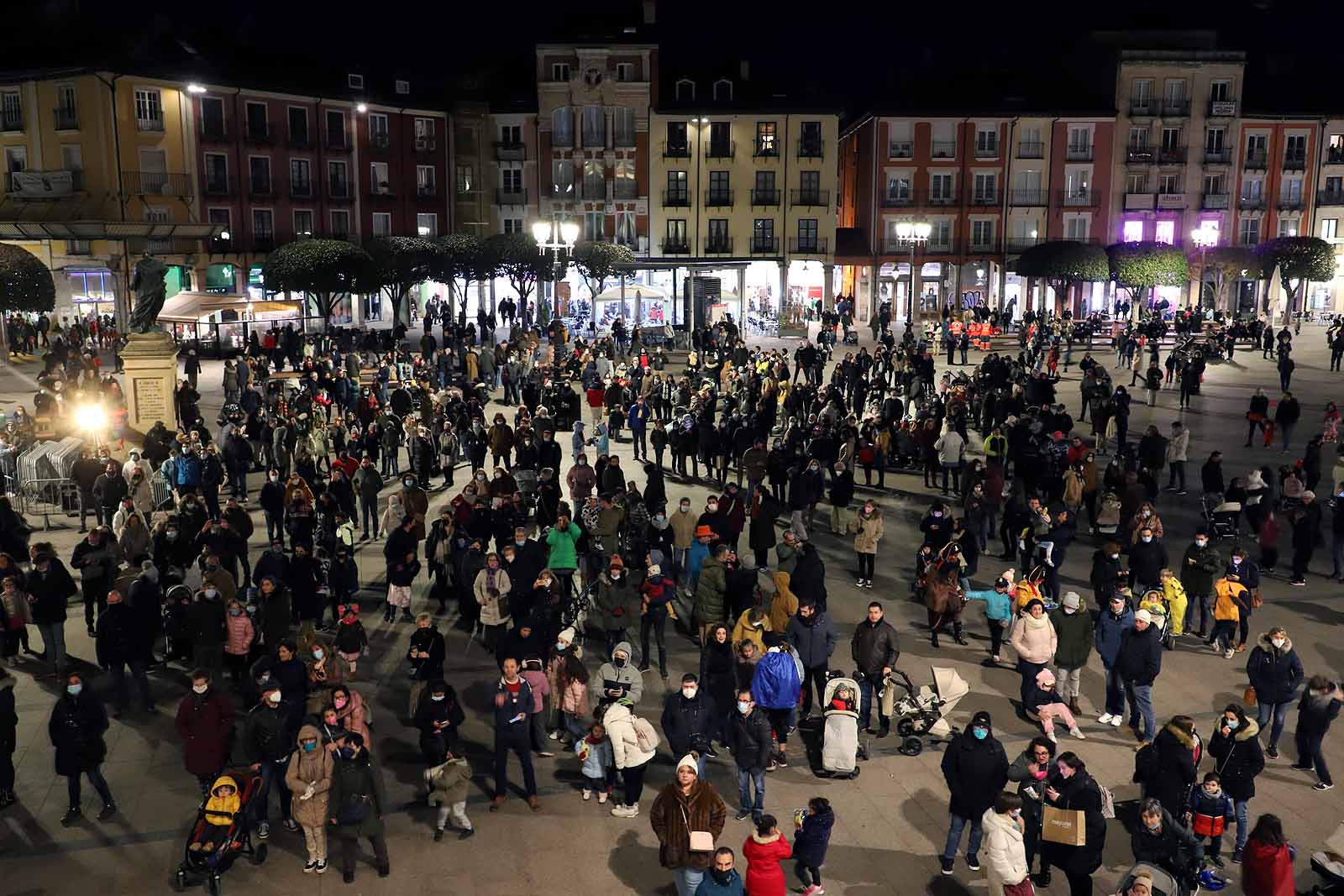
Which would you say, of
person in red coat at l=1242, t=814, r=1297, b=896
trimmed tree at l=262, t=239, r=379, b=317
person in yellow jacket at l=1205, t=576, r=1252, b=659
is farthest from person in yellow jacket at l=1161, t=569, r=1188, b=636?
trimmed tree at l=262, t=239, r=379, b=317

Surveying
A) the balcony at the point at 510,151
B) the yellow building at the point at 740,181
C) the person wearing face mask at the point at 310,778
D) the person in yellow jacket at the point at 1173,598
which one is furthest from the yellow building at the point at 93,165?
the person in yellow jacket at the point at 1173,598

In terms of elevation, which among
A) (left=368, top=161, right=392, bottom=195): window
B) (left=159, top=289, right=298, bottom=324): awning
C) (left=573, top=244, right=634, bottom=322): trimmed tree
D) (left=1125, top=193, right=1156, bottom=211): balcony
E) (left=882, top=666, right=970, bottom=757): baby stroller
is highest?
(left=368, top=161, right=392, bottom=195): window

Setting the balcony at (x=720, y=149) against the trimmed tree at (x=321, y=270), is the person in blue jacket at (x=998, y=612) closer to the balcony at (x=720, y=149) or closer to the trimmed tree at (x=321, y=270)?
the trimmed tree at (x=321, y=270)

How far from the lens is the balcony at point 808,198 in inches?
2237

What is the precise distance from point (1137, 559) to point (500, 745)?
8.77 meters

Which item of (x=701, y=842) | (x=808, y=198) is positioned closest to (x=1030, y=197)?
(x=808, y=198)

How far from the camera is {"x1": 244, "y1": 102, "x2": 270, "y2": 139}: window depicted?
Answer: 51188mm

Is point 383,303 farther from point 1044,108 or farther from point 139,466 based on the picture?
point 139,466

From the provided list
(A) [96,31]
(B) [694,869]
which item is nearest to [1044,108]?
(A) [96,31]

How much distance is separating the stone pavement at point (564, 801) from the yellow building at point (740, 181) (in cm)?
4194

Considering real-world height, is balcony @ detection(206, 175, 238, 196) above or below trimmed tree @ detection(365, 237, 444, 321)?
above

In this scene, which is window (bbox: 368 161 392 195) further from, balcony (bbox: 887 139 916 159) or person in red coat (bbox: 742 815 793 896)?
person in red coat (bbox: 742 815 793 896)

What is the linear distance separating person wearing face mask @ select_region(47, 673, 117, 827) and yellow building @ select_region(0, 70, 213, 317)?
38.0 meters

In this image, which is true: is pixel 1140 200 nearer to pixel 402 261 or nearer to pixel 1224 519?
pixel 402 261
